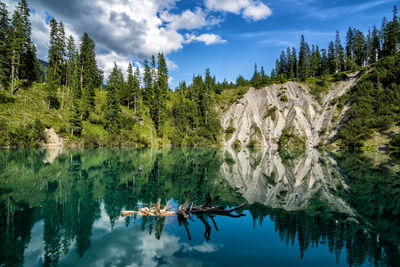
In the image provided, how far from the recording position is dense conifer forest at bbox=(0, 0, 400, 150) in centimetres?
6500

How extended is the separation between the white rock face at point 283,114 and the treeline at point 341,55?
8.96 metres

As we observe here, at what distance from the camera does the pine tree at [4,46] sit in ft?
210

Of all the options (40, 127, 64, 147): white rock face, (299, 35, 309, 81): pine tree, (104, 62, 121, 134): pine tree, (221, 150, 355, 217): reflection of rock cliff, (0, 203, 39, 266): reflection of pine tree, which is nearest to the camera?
(0, 203, 39, 266): reflection of pine tree

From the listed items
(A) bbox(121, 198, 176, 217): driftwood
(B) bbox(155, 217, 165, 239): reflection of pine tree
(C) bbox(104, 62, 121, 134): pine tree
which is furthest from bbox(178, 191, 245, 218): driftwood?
(C) bbox(104, 62, 121, 134): pine tree

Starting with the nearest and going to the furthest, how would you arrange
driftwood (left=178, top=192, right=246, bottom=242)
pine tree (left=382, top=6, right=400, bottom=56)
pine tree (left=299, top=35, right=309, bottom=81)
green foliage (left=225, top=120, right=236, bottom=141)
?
1. driftwood (left=178, top=192, right=246, bottom=242)
2. pine tree (left=382, top=6, right=400, bottom=56)
3. green foliage (left=225, top=120, right=236, bottom=141)
4. pine tree (left=299, top=35, right=309, bottom=81)

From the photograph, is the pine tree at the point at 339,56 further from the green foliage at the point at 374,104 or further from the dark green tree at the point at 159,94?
the dark green tree at the point at 159,94

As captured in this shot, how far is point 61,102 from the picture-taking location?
243ft

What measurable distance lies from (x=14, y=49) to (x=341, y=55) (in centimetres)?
15004

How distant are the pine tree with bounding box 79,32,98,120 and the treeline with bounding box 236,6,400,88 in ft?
263

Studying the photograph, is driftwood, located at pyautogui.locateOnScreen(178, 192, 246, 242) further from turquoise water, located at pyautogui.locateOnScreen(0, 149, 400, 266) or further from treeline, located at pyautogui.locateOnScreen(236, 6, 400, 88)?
treeline, located at pyautogui.locateOnScreen(236, 6, 400, 88)

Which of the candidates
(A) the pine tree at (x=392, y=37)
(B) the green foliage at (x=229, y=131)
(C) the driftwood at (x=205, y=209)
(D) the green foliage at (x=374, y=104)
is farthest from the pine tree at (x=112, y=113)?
(A) the pine tree at (x=392, y=37)

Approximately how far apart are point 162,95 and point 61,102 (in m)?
38.5

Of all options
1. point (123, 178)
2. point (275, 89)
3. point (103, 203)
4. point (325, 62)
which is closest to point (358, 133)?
point (275, 89)

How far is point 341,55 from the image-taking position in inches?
4749
